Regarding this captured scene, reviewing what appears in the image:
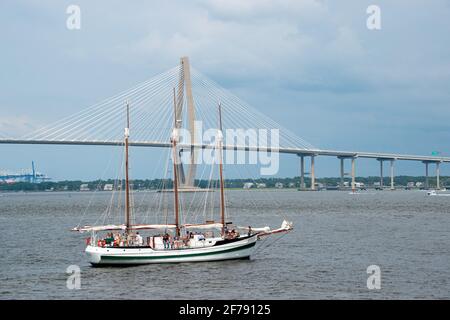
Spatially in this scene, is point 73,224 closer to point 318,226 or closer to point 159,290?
point 318,226

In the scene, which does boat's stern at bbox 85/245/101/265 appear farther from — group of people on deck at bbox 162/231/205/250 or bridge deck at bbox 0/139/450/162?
bridge deck at bbox 0/139/450/162

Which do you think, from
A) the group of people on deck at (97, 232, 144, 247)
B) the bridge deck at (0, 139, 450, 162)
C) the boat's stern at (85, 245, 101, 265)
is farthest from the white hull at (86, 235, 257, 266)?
the bridge deck at (0, 139, 450, 162)

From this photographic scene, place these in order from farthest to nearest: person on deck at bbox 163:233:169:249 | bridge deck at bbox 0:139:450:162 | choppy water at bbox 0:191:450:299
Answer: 1. bridge deck at bbox 0:139:450:162
2. person on deck at bbox 163:233:169:249
3. choppy water at bbox 0:191:450:299

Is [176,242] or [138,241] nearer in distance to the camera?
[176,242]

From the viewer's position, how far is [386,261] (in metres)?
31.5

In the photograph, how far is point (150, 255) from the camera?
31.3 meters

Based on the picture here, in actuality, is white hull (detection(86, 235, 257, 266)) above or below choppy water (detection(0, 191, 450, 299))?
above

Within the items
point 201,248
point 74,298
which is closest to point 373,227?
point 201,248

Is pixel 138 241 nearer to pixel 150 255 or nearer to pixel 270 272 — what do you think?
pixel 150 255

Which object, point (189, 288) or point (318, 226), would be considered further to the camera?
point (318, 226)

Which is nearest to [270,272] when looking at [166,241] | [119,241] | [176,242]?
[176,242]

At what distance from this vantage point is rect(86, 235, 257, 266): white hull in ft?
102

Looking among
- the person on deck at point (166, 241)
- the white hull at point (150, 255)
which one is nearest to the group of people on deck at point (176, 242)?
the person on deck at point (166, 241)
